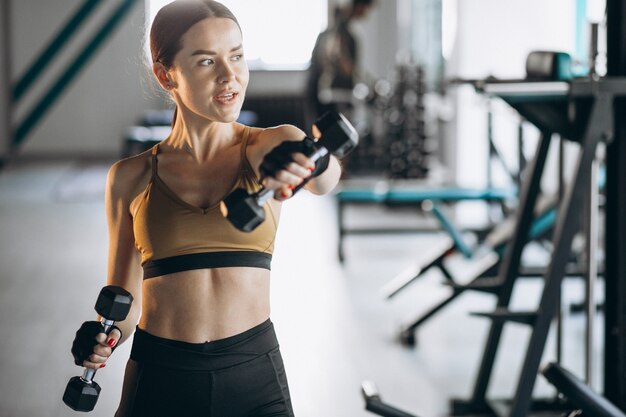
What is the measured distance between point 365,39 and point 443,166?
416 centimetres

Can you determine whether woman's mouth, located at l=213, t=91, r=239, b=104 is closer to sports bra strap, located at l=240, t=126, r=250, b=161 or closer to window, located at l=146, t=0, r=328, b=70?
sports bra strap, located at l=240, t=126, r=250, b=161

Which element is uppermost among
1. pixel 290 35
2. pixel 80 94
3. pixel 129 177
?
pixel 290 35

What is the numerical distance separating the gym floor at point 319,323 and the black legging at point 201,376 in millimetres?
1332

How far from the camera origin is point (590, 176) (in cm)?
264

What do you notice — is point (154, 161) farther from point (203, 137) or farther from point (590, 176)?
point (590, 176)

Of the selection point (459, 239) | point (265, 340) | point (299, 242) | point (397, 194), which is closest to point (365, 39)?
point (299, 242)

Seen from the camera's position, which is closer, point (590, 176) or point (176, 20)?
point (176, 20)

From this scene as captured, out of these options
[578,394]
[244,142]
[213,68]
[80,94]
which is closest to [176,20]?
[213,68]

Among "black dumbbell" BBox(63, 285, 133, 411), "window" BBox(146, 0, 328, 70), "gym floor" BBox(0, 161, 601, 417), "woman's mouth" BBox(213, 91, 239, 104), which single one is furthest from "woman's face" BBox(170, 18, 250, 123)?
"window" BBox(146, 0, 328, 70)

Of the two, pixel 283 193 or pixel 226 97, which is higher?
pixel 226 97

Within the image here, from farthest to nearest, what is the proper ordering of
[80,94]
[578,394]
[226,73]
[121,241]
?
[80,94], [578,394], [121,241], [226,73]

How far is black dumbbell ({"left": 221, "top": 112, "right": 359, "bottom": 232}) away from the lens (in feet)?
3.24

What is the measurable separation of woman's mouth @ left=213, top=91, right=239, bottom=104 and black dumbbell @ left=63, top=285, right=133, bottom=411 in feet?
0.84

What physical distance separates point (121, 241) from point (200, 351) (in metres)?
0.17
